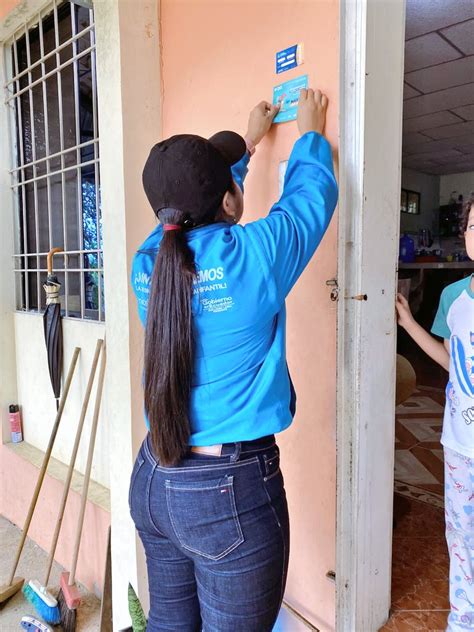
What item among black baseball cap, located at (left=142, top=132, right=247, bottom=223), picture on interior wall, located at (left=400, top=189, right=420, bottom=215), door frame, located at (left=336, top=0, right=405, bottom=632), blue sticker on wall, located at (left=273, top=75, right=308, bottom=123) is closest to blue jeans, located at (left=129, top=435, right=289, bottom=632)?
door frame, located at (left=336, top=0, right=405, bottom=632)

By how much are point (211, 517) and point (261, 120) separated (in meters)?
1.09

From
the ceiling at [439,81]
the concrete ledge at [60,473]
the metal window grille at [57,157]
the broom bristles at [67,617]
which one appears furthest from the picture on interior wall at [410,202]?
the broom bristles at [67,617]

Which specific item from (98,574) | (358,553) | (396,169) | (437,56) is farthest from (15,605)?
(437,56)

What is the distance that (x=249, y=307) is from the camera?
3.01 ft

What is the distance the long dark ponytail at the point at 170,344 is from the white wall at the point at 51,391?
1566 millimetres

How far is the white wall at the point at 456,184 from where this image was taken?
834 centimetres

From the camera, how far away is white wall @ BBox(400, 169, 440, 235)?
801 cm

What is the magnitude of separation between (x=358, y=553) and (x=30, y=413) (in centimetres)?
254

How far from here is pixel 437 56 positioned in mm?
3793

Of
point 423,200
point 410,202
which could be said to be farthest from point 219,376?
point 423,200

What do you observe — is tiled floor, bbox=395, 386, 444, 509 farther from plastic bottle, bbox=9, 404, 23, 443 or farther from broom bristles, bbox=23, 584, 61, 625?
plastic bottle, bbox=9, 404, 23, 443

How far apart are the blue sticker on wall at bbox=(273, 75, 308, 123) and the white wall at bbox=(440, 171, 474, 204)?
805cm

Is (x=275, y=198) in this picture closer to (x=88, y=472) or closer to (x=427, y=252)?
(x=88, y=472)

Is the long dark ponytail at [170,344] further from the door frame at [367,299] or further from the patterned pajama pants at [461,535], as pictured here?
the patterned pajama pants at [461,535]
